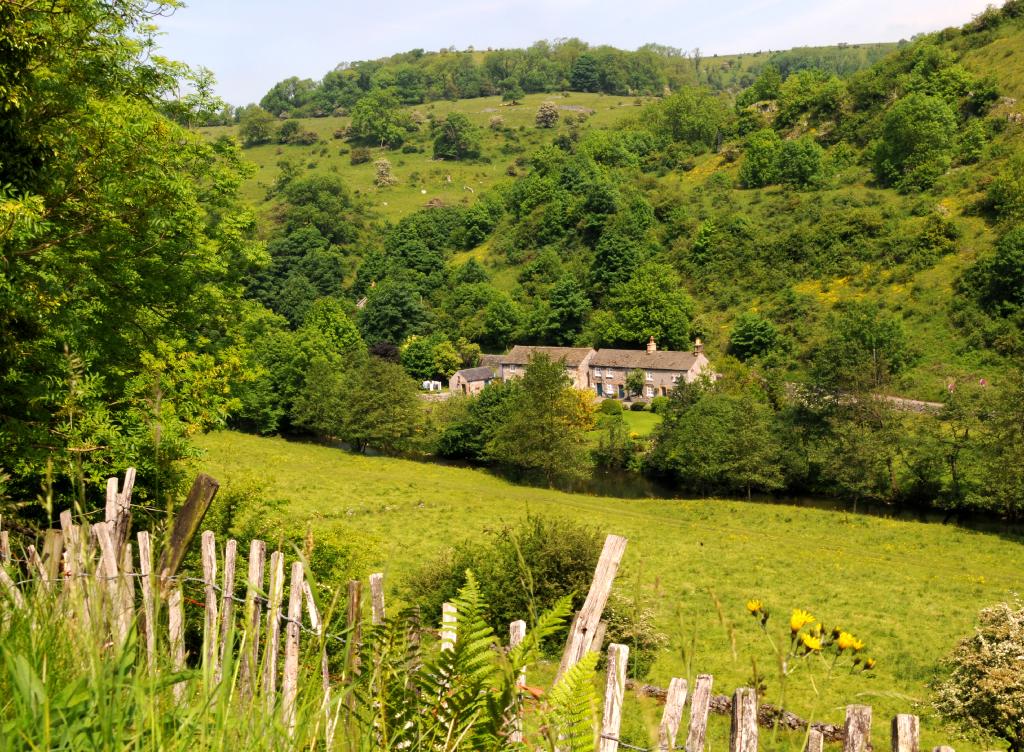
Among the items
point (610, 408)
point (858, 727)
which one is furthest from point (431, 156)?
point (858, 727)

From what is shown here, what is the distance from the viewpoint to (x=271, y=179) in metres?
135

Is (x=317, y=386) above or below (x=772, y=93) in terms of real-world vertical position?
below

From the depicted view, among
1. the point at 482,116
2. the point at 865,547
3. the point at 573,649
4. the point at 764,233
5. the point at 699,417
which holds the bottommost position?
the point at 865,547

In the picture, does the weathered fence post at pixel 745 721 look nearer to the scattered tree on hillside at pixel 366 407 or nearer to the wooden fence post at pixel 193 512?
the wooden fence post at pixel 193 512

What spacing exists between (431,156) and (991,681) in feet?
460

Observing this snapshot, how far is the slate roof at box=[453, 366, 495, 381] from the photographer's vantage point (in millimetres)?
73812

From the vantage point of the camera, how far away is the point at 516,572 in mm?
16562

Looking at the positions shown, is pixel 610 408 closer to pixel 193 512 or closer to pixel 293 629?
pixel 193 512

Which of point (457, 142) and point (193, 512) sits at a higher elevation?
point (457, 142)

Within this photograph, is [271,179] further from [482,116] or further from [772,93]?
[772,93]

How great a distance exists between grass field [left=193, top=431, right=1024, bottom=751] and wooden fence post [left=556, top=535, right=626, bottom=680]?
10783 mm

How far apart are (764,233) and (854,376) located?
3651cm

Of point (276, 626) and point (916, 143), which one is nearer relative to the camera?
point (276, 626)

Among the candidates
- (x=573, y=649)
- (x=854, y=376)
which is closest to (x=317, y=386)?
(x=854, y=376)
